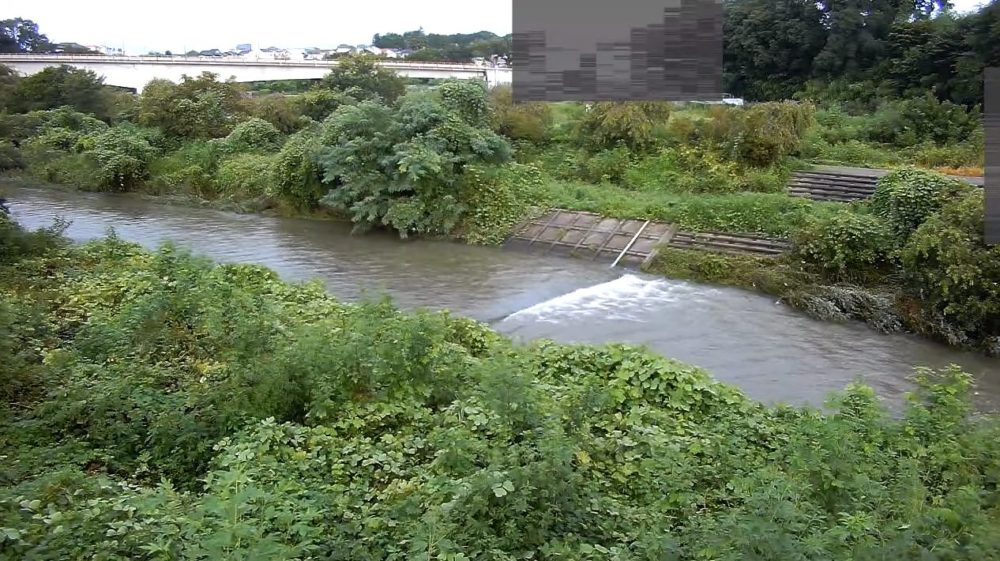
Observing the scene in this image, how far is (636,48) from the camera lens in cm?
190

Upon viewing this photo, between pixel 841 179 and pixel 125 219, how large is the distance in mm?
14723

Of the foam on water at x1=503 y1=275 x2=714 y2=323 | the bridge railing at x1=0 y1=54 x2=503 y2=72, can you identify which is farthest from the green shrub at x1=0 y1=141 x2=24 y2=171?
the foam on water at x1=503 y1=275 x2=714 y2=323

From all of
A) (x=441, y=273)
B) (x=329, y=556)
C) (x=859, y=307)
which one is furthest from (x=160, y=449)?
(x=859, y=307)

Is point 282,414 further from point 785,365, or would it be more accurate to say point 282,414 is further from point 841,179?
point 841,179

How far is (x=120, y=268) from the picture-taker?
9.07 m

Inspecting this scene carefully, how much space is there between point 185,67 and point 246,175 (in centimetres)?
1265

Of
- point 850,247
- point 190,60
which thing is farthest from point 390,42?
point 850,247

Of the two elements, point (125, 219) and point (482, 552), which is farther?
point (125, 219)

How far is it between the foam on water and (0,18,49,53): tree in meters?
22.0

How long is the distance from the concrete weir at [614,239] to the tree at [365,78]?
1015 cm

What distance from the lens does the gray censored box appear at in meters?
1.85
